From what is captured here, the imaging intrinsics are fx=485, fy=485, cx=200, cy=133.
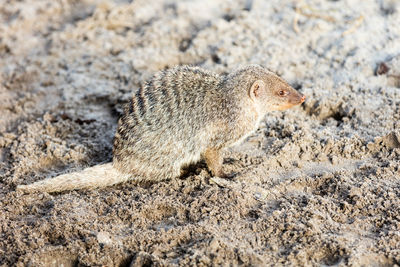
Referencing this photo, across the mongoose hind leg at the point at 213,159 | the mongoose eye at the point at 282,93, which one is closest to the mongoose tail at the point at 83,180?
the mongoose hind leg at the point at 213,159

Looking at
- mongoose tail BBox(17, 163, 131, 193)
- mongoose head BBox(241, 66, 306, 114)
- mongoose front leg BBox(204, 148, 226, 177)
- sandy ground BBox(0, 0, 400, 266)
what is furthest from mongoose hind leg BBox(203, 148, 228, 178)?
mongoose tail BBox(17, 163, 131, 193)

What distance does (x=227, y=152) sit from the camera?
3922 mm

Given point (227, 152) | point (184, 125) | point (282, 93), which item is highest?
point (282, 93)

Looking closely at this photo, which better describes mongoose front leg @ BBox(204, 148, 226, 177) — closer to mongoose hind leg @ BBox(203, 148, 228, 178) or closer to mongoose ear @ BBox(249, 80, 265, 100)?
mongoose hind leg @ BBox(203, 148, 228, 178)

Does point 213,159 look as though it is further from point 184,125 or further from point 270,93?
point 270,93

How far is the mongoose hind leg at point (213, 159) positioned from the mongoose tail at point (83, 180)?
24.7 inches

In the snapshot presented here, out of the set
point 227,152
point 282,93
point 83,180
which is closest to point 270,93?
point 282,93

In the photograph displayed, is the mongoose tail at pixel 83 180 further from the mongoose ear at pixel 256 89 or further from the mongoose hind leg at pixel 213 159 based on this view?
the mongoose ear at pixel 256 89

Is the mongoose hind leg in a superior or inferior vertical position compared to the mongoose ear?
inferior

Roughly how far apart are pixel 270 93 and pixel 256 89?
0.39ft

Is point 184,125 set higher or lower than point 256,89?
lower

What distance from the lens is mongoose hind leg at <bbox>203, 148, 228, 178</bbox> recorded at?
141 inches

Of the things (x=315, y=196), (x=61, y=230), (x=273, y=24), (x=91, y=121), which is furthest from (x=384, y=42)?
(x=61, y=230)

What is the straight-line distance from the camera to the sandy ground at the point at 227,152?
2.89m
